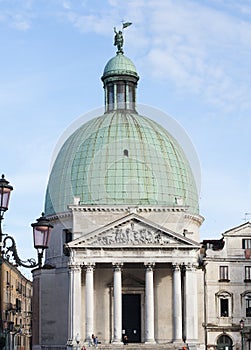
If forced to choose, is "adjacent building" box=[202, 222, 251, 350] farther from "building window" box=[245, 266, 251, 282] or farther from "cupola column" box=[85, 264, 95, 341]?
"cupola column" box=[85, 264, 95, 341]

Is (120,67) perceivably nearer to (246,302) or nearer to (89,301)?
(246,302)

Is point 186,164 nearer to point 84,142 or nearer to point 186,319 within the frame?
point 84,142

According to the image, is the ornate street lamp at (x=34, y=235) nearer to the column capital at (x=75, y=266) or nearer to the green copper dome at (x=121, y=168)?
the column capital at (x=75, y=266)

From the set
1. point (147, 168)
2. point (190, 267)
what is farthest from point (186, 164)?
point (190, 267)

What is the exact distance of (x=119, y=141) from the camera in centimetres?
7162

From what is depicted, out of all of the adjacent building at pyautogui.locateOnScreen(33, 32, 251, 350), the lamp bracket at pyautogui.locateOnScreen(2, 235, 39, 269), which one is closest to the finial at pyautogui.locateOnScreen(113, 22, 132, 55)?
the adjacent building at pyautogui.locateOnScreen(33, 32, 251, 350)

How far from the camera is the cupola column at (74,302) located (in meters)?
60.5

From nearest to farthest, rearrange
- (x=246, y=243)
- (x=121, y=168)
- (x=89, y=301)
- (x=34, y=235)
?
(x=34, y=235) → (x=89, y=301) → (x=121, y=168) → (x=246, y=243)

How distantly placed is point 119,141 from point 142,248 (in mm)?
14014

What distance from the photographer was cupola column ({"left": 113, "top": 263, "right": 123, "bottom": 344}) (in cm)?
5947

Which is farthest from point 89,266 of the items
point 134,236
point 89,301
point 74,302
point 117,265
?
point 134,236

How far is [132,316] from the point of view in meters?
64.9

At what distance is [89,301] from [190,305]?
7809 mm

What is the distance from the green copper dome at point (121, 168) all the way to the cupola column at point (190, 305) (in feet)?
28.6
